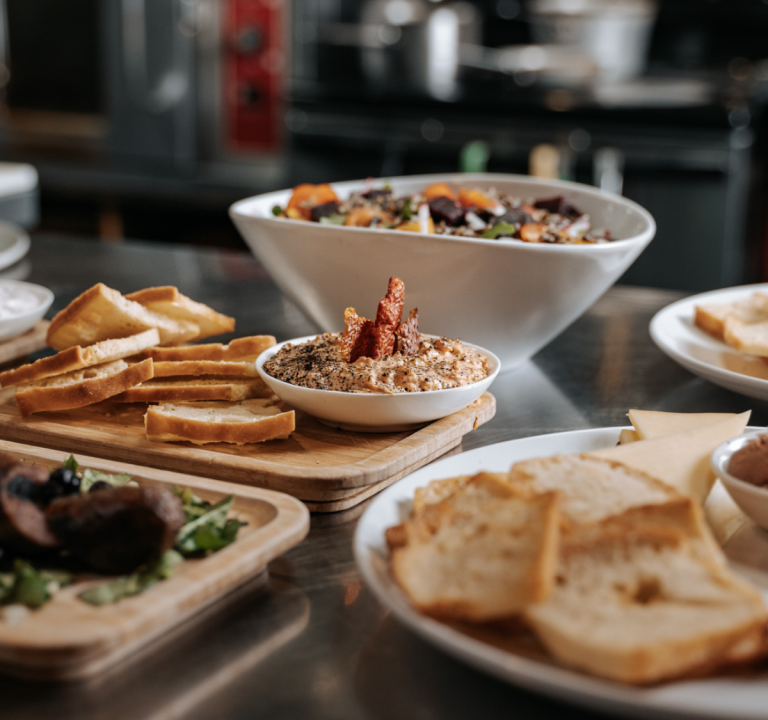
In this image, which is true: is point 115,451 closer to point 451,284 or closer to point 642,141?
point 451,284

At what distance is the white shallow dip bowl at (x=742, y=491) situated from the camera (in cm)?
79

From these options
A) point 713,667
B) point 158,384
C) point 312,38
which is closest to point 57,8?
point 312,38

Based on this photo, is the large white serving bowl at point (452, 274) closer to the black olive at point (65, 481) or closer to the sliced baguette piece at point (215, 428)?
the sliced baguette piece at point (215, 428)

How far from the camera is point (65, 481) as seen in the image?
0.80m

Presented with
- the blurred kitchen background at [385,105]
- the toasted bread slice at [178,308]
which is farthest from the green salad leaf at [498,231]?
the blurred kitchen background at [385,105]

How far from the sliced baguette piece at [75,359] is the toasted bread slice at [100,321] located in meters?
0.06

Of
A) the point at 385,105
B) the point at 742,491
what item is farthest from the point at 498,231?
the point at 385,105

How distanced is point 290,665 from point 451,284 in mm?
765

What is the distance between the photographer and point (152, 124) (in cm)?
528

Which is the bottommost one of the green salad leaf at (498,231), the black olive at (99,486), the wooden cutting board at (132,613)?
the wooden cutting board at (132,613)

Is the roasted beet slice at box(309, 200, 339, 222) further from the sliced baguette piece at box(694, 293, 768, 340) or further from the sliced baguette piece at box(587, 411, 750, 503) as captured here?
the sliced baguette piece at box(587, 411, 750, 503)

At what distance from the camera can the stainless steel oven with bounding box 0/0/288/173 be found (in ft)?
16.5

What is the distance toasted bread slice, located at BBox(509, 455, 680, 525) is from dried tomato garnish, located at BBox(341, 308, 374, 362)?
1.06 feet

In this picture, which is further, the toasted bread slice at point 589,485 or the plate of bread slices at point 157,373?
the plate of bread slices at point 157,373
